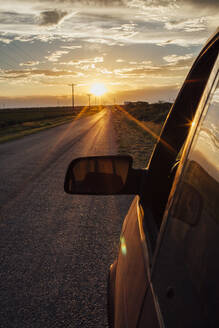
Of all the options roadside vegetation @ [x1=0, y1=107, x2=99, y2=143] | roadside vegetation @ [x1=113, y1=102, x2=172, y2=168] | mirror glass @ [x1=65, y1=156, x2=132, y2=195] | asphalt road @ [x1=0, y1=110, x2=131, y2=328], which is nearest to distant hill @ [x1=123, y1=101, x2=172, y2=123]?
roadside vegetation @ [x1=113, y1=102, x2=172, y2=168]

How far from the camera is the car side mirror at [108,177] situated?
1845mm

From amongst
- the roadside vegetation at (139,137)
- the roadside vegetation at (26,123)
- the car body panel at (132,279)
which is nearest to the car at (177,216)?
the car body panel at (132,279)

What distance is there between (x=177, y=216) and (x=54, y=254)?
2.98 m

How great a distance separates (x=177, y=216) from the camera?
42.3 inches

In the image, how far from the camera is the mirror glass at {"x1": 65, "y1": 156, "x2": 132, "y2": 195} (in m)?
1.86

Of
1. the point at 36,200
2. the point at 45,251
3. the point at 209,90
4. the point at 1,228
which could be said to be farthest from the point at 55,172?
the point at 209,90

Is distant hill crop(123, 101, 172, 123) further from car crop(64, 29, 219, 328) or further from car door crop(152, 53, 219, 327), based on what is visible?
car door crop(152, 53, 219, 327)

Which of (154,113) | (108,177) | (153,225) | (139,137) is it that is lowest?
(154,113)

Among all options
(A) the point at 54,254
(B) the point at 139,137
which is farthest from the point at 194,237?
(B) the point at 139,137

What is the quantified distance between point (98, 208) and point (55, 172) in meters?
3.22

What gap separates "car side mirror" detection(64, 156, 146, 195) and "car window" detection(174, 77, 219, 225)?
2.42 ft

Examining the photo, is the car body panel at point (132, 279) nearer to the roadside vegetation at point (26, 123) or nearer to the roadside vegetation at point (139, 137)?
the roadside vegetation at point (139, 137)

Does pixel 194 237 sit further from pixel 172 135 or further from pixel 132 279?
pixel 172 135

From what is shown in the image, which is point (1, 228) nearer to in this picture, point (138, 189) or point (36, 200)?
point (36, 200)
